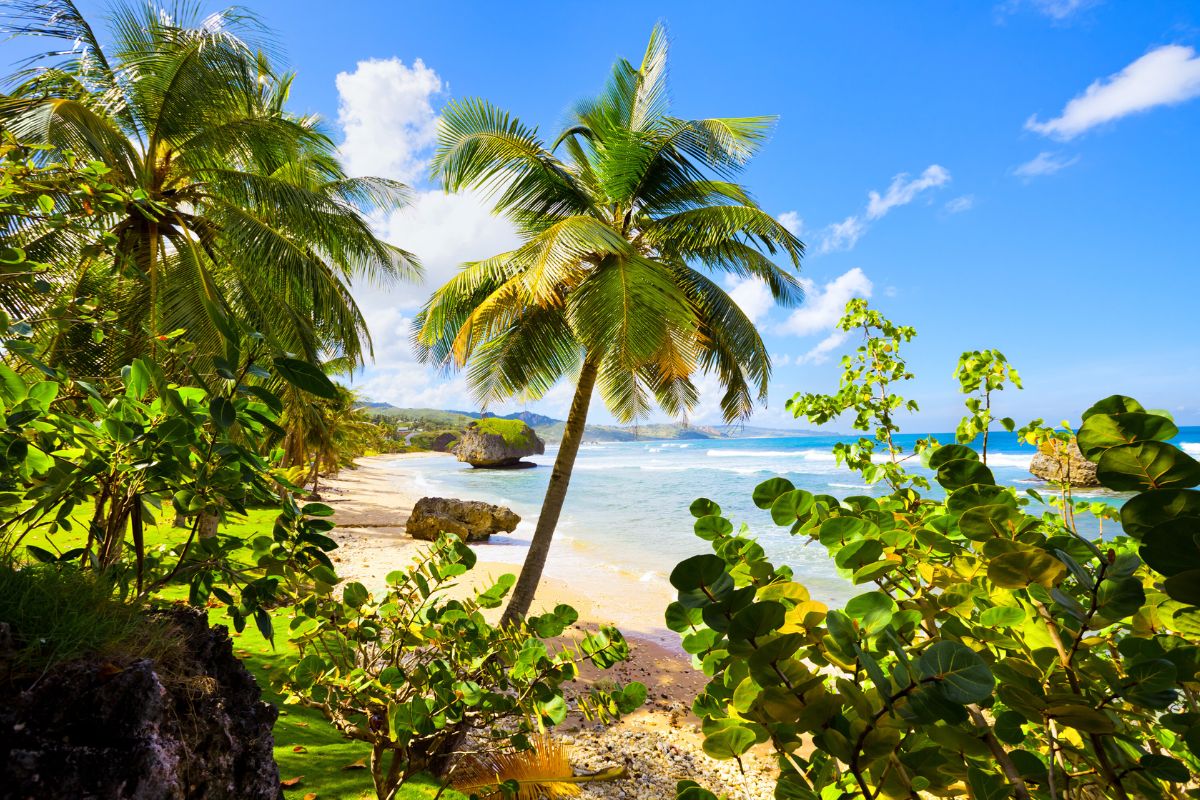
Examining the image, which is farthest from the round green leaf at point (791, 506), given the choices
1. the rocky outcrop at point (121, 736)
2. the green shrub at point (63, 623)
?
the green shrub at point (63, 623)

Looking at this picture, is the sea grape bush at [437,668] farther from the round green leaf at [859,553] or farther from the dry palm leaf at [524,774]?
the round green leaf at [859,553]

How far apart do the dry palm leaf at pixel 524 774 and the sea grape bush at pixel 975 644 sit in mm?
1918

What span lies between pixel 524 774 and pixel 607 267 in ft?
15.8

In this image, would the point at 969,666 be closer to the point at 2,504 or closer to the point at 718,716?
the point at 718,716

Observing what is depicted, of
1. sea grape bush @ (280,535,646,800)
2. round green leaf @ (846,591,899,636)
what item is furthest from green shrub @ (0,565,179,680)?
round green leaf @ (846,591,899,636)

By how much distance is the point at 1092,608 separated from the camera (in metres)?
0.64

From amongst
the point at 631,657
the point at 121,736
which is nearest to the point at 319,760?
the point at 121,736

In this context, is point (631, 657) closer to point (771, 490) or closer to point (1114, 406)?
point (771, 490)

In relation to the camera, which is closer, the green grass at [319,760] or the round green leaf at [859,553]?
the round green leaf at [859,553]

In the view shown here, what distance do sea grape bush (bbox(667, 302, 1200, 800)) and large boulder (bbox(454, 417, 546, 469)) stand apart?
43393mm

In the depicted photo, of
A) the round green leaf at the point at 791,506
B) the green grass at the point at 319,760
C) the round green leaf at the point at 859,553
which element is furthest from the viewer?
the green grass at the point at 319,760

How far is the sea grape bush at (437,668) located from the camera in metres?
1.64

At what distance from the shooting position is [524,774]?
266 centimetres

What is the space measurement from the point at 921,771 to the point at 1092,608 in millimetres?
304
